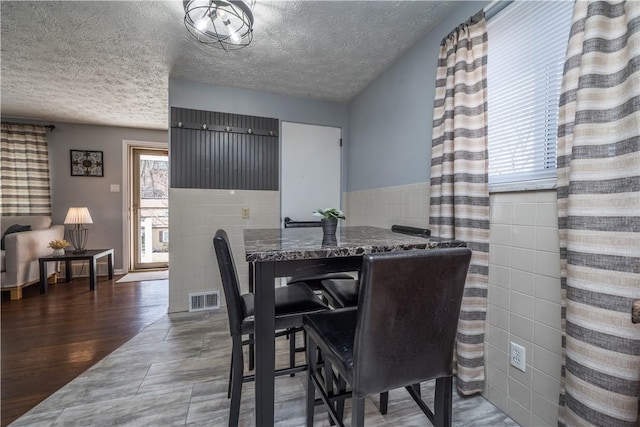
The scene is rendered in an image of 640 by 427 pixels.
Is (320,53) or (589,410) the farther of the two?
(320,53)

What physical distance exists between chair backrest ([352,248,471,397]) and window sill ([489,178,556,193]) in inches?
29.1

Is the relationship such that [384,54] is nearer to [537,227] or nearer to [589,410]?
[537,227]

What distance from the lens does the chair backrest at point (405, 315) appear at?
2.53 ft

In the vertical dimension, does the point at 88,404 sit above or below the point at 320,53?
below

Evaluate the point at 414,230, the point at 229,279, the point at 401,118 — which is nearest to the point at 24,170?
the point at 229,279

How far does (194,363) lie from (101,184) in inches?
155

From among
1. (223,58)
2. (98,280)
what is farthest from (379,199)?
(98,280)

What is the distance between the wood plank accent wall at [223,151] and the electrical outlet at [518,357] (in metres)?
2.52

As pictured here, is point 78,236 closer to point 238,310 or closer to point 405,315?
point 238,310

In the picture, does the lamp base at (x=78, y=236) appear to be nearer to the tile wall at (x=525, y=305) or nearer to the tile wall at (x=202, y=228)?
the tile wall at (x=202, y=228)

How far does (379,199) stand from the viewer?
266 cm

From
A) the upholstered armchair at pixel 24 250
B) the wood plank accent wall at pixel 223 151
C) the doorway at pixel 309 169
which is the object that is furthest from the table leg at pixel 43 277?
the doorway at pixel 309 169

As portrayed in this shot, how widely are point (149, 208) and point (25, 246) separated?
1699 mm

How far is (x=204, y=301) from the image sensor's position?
2914 mm
